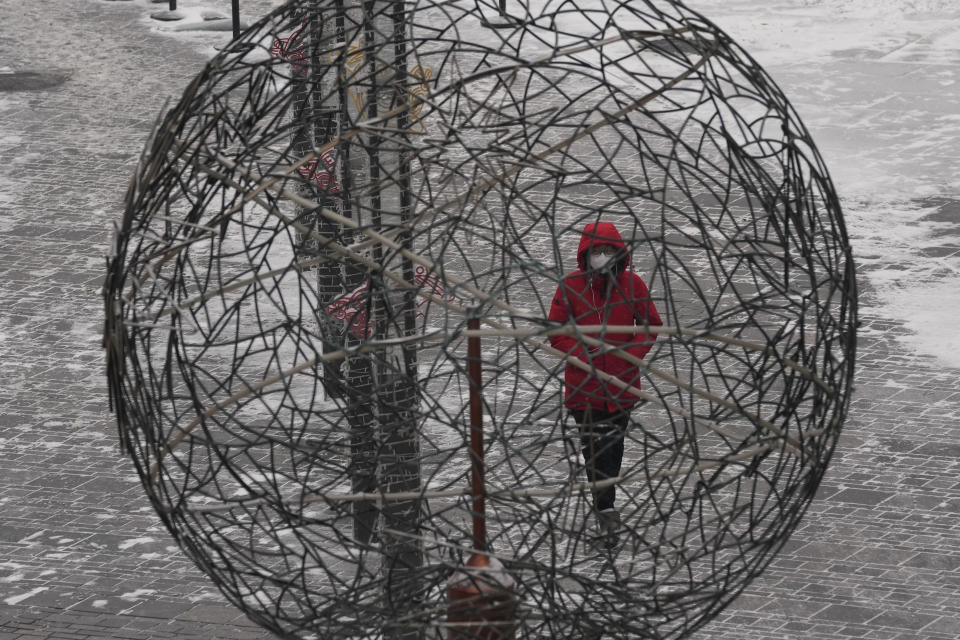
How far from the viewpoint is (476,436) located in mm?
4523

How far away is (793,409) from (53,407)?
18.4 feet

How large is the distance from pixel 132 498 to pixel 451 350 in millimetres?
2123

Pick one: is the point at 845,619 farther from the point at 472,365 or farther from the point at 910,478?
the point at 472,365

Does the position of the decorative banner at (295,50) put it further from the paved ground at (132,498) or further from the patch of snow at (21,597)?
the patch of snow at (21,597)

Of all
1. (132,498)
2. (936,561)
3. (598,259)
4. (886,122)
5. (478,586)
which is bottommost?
(936,561)

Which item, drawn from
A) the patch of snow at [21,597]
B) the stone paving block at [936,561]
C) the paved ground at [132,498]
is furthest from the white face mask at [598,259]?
the patch of snow at [21,597]

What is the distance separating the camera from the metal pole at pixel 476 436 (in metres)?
4.43

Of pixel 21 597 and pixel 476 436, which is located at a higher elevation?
pixel 476 436

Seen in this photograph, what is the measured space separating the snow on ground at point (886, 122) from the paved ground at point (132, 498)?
28 centimetres

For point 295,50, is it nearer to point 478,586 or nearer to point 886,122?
point 478,586

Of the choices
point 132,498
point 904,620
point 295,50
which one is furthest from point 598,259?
point 132,498

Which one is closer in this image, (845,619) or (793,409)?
(793,409)

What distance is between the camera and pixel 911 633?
6875 millimetres

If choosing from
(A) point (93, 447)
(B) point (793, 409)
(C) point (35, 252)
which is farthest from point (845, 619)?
(C) point (35, 252)
